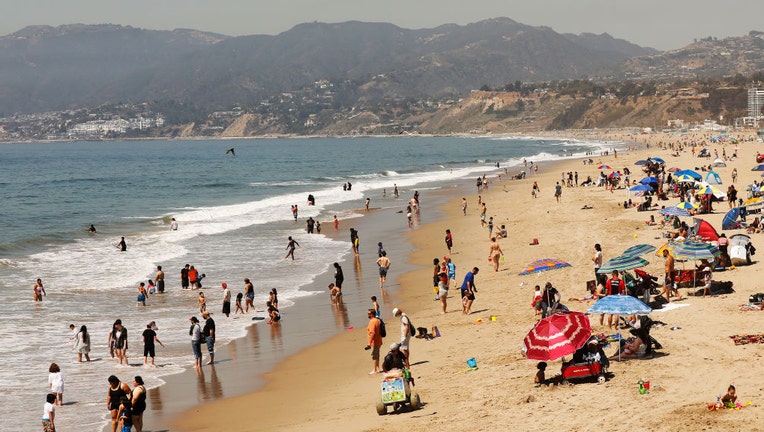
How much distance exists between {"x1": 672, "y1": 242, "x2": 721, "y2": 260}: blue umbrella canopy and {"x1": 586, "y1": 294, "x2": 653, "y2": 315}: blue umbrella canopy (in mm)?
4363

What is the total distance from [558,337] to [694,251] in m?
6.57

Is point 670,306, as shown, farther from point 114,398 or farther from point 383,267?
point 114,398

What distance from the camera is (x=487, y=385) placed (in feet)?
43.5

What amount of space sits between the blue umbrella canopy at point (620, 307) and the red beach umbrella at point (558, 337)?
3.61ft

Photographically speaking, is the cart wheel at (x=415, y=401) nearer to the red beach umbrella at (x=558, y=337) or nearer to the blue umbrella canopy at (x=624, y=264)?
the red beach umbrella at (x=558, y=337)

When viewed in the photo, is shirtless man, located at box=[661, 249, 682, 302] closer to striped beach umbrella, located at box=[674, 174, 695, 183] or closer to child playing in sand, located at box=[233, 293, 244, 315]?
child playing in sand, located at box=[233, 293, 244, 315]

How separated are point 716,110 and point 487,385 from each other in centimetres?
20281

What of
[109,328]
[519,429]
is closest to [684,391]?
[519,429]

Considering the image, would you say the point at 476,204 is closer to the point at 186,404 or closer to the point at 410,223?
the point at 410,223

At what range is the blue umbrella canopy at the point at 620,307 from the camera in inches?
540

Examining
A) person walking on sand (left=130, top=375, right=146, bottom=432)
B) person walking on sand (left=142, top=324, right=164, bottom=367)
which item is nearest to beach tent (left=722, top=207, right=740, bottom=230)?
person walking on sand (left=142, top=324, right=164, bottom=367)

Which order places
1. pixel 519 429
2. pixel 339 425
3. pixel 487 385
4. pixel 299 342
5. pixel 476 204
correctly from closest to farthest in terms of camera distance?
pixel 519 429 → pixel 339 425 → pixel 487 385 → pixel 299 342 → pixel 476 204

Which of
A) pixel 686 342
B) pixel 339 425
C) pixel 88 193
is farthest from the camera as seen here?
pixel 88 193

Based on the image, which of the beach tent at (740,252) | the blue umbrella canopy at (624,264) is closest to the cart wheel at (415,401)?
the blue umbrella canopy at (624,264)
